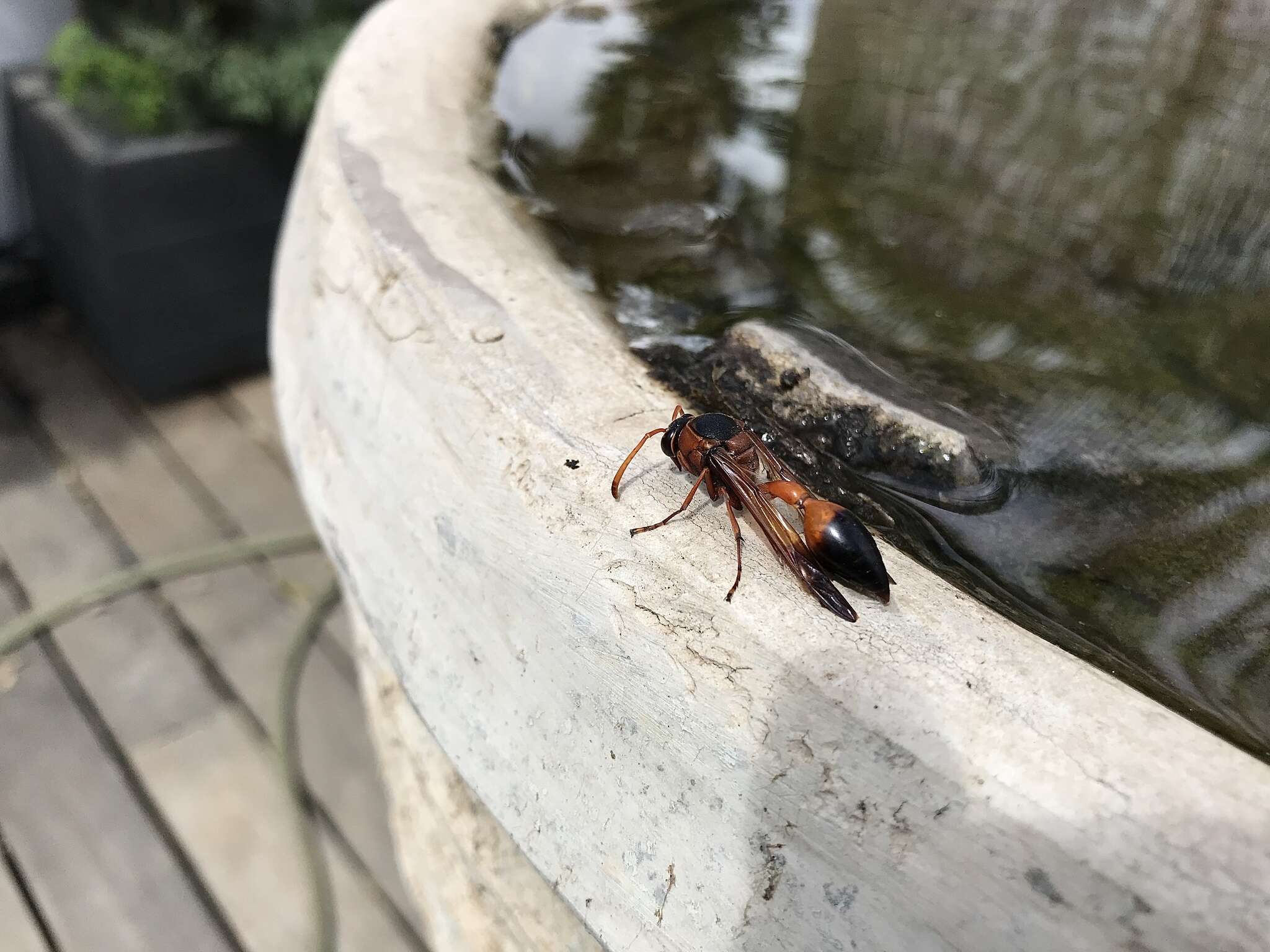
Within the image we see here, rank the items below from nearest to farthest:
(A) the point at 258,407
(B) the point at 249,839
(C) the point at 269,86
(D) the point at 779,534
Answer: (D) the point at 779,534 → (B) the point at 249,839 → (C) the point at 269,86 → (A) the point at 258,407

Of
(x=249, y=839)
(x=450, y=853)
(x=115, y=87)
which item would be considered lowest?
(x=249, y=839)

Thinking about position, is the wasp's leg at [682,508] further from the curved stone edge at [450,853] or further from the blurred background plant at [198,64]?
the blurred background plant at [198,64]

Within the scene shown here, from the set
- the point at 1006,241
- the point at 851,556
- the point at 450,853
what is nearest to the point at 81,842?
the point at 450,853

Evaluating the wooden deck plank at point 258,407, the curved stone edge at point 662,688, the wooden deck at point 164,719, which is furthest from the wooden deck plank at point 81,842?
the curved stone edge at point 662,688

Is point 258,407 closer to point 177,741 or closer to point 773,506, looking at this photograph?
point 177,741

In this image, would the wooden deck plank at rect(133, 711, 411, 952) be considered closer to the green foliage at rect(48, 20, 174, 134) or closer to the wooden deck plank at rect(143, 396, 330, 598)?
the wooden deck plank at rect(143, 396, 330, 598)

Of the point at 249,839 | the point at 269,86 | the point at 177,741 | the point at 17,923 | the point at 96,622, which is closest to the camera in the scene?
the point at 17,923

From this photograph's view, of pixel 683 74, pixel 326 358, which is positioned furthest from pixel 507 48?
pixel 326 358
